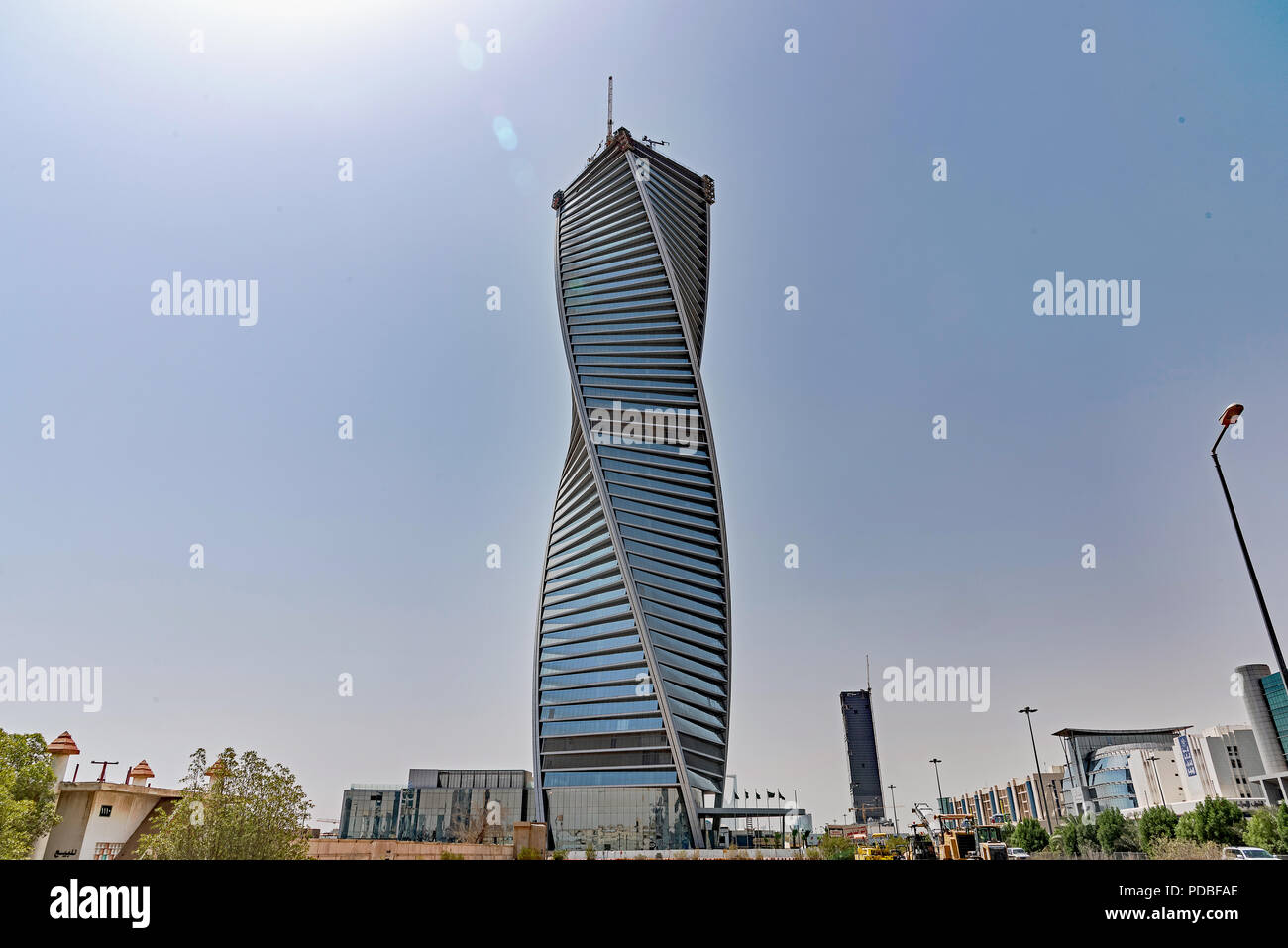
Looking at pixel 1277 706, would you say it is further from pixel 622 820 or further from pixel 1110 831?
pixel 622 820

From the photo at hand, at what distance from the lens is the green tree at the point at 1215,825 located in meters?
60.8

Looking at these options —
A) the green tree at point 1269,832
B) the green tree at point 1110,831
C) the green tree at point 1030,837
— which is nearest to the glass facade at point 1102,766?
the green tree at point 1030,837

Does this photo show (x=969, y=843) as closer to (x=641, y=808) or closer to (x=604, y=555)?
(x=641, y=808)

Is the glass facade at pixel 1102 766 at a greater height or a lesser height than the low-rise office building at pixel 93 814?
lesser

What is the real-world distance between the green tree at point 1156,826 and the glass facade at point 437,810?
8263 centimetres

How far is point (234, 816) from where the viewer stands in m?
30.8

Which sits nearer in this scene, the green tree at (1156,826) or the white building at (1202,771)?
the green tree at (1156,826)

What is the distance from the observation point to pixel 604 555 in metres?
121

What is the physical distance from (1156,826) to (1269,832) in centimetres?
1903

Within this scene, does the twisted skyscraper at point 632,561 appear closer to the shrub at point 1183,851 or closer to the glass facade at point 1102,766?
the shrub at point 1183,851

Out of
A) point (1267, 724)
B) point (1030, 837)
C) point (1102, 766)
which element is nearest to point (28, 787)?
point (1030, 837)

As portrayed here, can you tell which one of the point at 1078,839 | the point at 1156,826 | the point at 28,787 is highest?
the point at 28,787

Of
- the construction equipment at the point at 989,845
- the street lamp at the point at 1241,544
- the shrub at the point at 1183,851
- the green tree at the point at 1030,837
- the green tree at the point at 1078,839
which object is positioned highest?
the street lamp at the point at 1241,544
